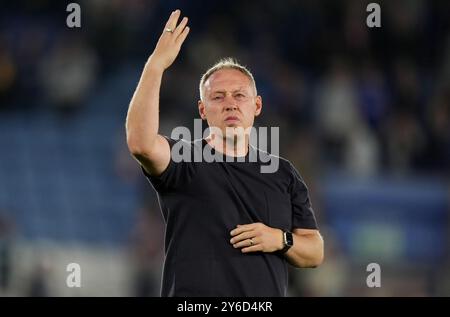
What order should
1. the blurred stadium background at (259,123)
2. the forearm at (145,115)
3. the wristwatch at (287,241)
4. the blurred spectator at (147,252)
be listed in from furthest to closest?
the blurred stadium background at (259,123) < the blurred spectator at (147,252) < the wristwatch at (287,241) < the forearm at (145,115)

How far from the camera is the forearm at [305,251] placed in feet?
11.6

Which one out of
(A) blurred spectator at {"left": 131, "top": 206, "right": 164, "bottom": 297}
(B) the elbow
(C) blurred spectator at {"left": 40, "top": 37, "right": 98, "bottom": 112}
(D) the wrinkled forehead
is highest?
(C) blurred spectator at {"left": 40, "top": 37, "right": 98, "bottom": 112}

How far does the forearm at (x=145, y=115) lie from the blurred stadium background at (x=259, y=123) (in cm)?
429

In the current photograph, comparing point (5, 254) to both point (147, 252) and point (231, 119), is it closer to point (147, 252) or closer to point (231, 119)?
point (147, 252)

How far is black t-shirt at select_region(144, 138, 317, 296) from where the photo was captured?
3.37 metres

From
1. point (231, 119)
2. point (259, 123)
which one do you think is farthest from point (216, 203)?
point (259, 123)

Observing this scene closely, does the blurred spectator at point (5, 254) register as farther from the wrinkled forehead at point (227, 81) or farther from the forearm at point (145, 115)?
the forearm at point (145, 115)

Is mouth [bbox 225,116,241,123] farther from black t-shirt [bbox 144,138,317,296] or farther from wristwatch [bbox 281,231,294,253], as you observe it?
wristwatch [bbox 281,231,294,253]

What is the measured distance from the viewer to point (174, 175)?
339cm

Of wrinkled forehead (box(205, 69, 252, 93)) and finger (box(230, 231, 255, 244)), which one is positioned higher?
wrinkled forehead (box(205, 69, 252, 93))

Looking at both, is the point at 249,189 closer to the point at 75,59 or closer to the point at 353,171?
the point at 353,171

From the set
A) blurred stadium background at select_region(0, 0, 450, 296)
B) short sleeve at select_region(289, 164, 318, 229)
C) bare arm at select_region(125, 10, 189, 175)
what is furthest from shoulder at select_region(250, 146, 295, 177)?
blurred stadium background at select_region(0, 0, 450, 296)

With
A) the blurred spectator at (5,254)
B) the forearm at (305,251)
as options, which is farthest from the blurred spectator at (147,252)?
the forearm at (305,251)

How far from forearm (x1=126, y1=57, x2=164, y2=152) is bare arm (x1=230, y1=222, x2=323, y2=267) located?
1.46 ft
